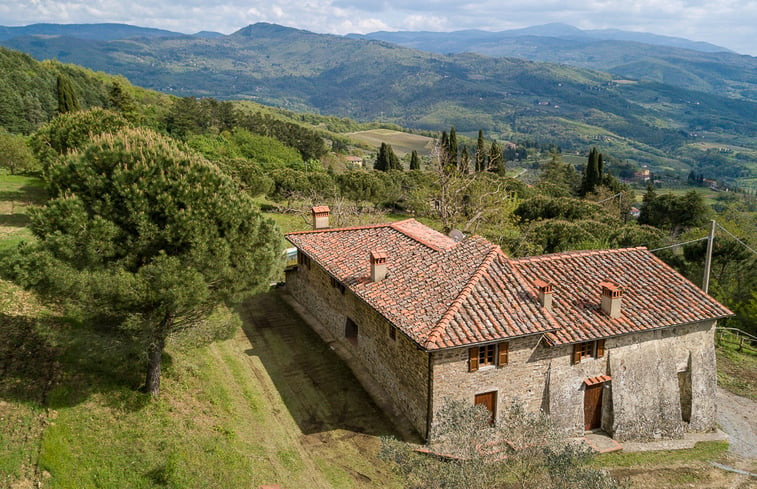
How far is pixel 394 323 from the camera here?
1756 centimetres

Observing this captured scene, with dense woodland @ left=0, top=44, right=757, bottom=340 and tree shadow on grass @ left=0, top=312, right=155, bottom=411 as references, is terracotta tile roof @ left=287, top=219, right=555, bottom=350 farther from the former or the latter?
tree shadow on grass @ left=0, top=312, right=155, bottom=411

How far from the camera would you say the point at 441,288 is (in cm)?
1906

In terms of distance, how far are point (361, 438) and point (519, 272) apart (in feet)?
29.7

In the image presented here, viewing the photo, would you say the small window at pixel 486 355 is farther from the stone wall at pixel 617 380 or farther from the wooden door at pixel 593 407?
the wooden door at pixel 593 407

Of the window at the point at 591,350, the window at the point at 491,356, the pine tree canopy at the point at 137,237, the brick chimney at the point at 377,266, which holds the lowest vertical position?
the window at the point at 591,350

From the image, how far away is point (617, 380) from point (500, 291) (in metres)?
5.72

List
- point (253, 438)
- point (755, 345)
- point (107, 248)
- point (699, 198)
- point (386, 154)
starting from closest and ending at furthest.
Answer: point (107, 248) → point (253, 438) → point (755, 345) → point (699, 198) → point (386, 154)

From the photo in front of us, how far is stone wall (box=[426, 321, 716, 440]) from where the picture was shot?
1727cm

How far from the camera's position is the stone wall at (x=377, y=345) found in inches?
695

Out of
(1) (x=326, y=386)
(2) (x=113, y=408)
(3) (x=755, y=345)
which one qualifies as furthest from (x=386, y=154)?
(2) (x=113, y=408)

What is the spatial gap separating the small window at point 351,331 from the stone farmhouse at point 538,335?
Result: 0.06 meters

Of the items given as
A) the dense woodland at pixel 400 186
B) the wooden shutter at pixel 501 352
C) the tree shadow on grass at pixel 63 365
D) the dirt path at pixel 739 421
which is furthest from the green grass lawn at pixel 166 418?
the dirt path at pixel 739 421

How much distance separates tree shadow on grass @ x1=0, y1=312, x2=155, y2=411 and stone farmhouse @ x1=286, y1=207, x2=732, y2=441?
339 inches

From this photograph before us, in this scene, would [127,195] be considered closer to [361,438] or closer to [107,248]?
[107,248]
